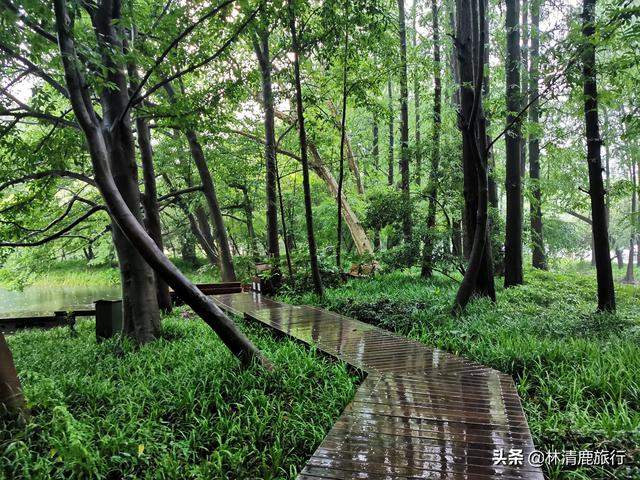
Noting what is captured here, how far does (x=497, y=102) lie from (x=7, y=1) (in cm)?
718

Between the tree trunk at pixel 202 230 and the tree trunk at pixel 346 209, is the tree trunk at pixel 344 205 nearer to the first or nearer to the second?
the tree trunk at pixel 346 209

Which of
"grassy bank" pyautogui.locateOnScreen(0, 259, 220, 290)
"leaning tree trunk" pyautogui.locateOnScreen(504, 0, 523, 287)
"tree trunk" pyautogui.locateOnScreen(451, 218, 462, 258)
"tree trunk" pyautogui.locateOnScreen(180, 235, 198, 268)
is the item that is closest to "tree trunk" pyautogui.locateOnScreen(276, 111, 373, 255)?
"tree trunk" pyautogui.locateOnScreen(451, 218, 462, 258)

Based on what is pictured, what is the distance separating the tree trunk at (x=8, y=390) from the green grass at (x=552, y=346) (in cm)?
423

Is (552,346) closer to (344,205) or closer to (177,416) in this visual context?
(177,416)

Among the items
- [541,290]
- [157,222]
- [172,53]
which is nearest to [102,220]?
[157,222]

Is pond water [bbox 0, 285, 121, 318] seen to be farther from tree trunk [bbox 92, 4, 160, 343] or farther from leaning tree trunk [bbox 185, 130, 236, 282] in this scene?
tree trunk [bbox 92, 4, 160, 343]

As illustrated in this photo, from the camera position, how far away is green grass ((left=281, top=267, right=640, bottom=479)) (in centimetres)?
297

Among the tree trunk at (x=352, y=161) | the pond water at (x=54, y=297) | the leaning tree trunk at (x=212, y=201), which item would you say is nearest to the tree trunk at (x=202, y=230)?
the leaning tree trunk at (x=212, y=201)

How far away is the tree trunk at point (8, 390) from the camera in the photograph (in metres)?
3.41

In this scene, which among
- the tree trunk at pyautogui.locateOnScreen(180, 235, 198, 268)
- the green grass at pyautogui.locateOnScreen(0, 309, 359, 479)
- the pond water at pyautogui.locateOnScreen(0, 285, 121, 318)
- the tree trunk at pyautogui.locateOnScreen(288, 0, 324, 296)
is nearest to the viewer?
the green grass at pyautogui.locateOnScreen(0, 309, 359, 479)

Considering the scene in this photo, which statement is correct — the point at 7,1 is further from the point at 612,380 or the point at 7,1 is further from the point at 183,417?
the point at 612,380

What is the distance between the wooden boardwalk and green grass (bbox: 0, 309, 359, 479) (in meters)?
0.31

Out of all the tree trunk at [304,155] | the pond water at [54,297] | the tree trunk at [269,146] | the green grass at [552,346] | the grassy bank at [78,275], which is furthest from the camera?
the grassy bank at [78,275]

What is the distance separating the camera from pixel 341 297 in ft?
27.7
